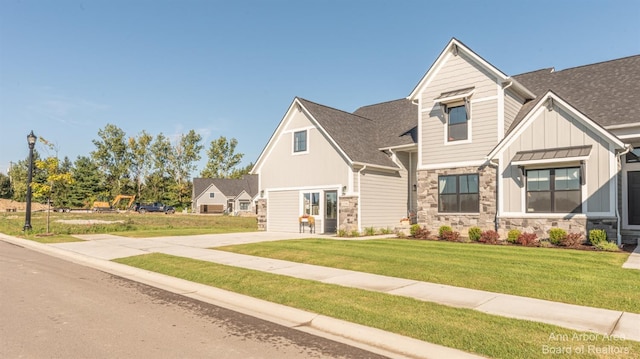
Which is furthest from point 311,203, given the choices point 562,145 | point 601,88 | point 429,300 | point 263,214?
point 429,300

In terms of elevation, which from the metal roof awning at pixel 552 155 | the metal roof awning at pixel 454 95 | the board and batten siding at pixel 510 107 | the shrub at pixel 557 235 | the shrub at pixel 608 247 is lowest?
the shrub at pixel 608 247

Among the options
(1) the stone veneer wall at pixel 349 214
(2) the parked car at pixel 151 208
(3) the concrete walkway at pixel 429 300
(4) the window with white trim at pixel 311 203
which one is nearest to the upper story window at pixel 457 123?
(1) the stone veneer wall at pixel 349 214

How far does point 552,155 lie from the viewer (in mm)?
15023

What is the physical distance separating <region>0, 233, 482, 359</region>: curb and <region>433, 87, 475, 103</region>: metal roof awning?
45.6ft

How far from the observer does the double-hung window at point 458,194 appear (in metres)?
17.9

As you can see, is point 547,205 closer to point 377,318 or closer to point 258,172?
point 377,318

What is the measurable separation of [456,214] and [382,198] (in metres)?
4.73

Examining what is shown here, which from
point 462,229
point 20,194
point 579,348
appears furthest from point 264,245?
point 20,194

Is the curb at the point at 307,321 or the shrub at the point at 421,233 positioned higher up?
the shrub at the point at 421,233

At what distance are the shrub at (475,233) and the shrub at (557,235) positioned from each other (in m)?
2.59

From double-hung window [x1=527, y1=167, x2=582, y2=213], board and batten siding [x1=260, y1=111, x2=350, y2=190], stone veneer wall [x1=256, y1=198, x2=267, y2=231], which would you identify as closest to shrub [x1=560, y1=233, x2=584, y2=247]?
double-hung window [x1=527, y1=167, x2=582, y2=213]

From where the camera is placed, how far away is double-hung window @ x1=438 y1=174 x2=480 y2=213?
17938 mm

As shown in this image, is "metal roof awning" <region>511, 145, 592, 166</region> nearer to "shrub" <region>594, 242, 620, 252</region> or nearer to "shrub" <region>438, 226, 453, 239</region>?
"shrub" <region>594, 242, 620, 252</region>

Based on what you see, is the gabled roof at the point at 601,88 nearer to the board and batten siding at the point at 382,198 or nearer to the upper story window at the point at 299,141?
the board and batten siding at the point at 382,198
